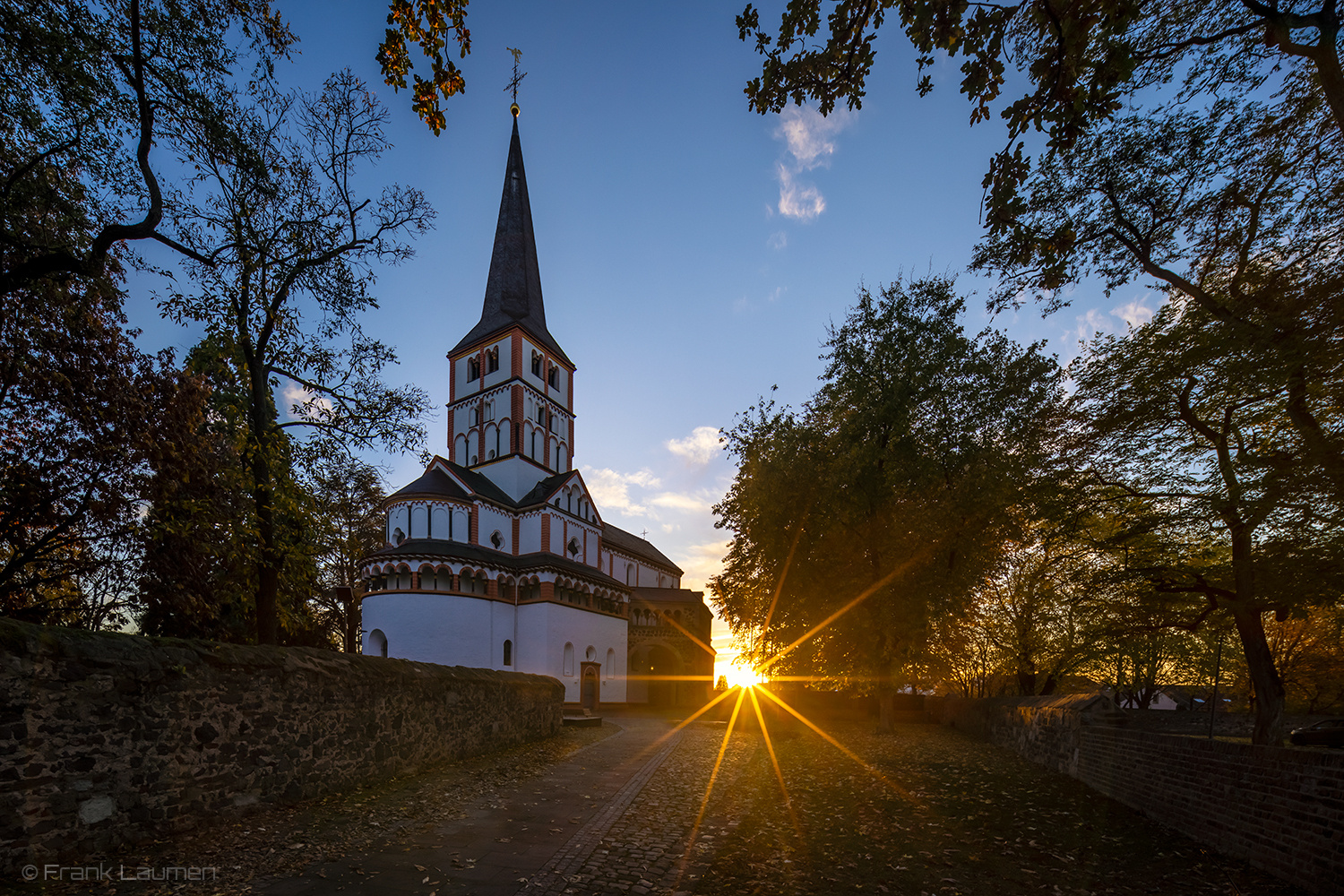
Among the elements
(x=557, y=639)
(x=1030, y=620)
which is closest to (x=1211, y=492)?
(x=1030, y=620)

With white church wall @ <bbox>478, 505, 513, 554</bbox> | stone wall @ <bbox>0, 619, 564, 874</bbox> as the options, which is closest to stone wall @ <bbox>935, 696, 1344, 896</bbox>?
stone wall @ <bbox>0, 619, 564, 874</bbox>

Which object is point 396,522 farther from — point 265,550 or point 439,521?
point 265,550

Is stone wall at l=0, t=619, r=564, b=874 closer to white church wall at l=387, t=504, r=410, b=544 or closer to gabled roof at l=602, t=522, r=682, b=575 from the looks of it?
white church wall at l=387, t=504, r=410, b=544

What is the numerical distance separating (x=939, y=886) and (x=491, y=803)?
6.22m

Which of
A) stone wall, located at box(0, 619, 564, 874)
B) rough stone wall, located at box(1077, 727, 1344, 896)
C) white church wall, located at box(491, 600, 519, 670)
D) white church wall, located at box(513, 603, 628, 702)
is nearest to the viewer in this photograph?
rough stone wall, located at box(1077, 727, 1344, 896)

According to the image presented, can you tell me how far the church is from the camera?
111 feet

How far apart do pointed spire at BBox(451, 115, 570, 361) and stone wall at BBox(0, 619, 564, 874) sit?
3680 centimetres

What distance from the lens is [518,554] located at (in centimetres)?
3922

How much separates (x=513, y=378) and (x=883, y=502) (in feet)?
98.3

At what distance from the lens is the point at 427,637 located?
3325cm

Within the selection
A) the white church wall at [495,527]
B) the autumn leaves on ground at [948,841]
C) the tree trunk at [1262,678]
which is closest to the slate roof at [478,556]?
the white church wall at [495,527]

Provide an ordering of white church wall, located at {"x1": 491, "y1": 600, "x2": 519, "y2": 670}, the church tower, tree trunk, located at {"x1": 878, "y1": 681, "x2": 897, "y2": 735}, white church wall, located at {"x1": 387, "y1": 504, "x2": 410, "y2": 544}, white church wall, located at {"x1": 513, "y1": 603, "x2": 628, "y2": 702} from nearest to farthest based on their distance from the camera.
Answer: tree trunk, located at {"x1": 878, "y1": 681, "x2": 897, "y2": 735} < white church wall, located at {"x1": 491, "y1": 600, "x2": 519, "y2": 670} < white church wall, located at {"x1": 513, "y1": 603, "x2": 628, "y2": 702} < white church wall, located at {"x1": 387, "y1": 504, "x2": 410, "y2": 544} < the church tower

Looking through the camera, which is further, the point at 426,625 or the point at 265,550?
the point at 426,625

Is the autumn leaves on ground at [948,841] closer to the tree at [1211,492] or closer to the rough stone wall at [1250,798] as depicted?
the rough stone wall at [1250,798]
